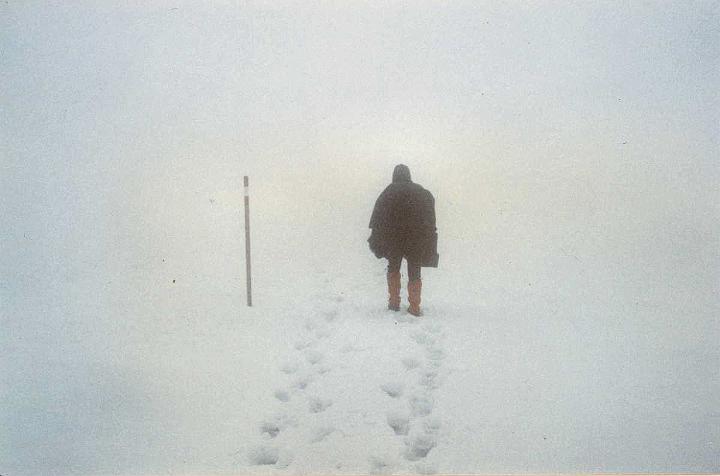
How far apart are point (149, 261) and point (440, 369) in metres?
2.82

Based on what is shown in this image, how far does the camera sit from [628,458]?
3.37 m

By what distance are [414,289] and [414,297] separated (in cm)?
8

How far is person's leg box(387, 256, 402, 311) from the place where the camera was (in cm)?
530

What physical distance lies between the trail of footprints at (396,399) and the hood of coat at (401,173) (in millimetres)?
1591

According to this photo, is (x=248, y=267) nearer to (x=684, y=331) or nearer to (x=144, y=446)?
(x=144, y=446)

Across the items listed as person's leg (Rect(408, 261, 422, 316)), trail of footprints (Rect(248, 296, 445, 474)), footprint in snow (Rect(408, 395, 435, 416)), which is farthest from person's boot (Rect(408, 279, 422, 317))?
footprint in snow (Rect(408, 395, 435, 416))

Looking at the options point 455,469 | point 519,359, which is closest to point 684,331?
point 519,359

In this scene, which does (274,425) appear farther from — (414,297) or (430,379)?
(414,297)

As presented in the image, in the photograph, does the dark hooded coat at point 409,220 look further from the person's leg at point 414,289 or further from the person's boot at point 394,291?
the person's boot at point 394,291

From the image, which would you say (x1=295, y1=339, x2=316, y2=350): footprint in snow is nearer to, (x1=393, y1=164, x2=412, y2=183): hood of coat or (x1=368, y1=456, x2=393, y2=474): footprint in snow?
(x1=368, y1=456, x2=393, y2=474): footprint in snow

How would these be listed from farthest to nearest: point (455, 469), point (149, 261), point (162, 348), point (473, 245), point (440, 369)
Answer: point (473, 245), point (149, 261), point (162, 348), point (440, 369), point (455, 469)

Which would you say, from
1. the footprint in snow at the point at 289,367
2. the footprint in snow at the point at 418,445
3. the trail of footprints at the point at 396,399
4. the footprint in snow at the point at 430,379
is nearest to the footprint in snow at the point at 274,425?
the trail of footprints at the point at 396,399

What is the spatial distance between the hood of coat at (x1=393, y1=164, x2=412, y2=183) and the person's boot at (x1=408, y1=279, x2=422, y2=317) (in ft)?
3.31

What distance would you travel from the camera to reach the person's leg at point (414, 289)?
516cm
